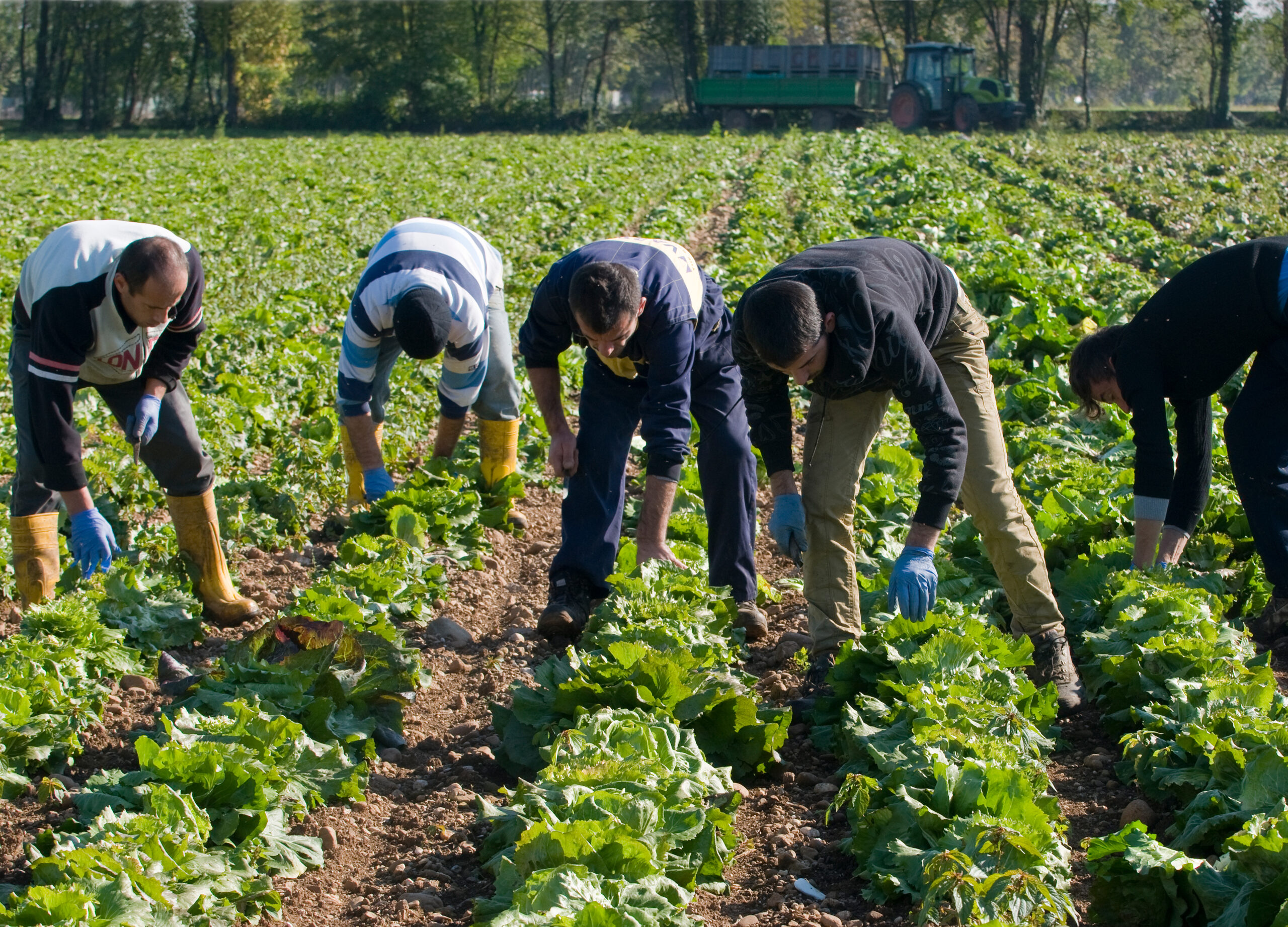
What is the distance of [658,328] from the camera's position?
14.0 ft

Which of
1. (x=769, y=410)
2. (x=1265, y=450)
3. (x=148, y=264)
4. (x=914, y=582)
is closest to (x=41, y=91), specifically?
(x=148, y=264)

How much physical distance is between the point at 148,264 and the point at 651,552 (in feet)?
6.96

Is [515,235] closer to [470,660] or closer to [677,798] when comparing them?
[470,660]

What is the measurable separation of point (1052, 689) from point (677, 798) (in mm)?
1302

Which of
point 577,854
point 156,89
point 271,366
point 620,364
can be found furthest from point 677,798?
point 156,89

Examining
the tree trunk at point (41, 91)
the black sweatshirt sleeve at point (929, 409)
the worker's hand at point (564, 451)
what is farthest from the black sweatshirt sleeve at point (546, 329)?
the tree trunk at point (41, 91)

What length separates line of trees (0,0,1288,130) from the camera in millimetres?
51906

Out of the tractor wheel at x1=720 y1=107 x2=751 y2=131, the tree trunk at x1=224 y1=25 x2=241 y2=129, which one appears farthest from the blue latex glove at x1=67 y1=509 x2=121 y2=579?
the tree trunk at x1=224 y1=25 x2=241 y2=129

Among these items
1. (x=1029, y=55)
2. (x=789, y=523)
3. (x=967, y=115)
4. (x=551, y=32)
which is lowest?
(x=789, y=523)

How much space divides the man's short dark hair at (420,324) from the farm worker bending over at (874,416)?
1623 millimetres

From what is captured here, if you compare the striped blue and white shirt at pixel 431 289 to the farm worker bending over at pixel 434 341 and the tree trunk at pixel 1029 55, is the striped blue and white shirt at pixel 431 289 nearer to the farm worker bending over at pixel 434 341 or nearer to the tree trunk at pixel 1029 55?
the farm worker bending over at pixel 434 341

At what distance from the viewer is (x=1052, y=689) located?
3.63m

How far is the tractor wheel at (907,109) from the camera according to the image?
37000mm

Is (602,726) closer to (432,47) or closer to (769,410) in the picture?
(769,410)
